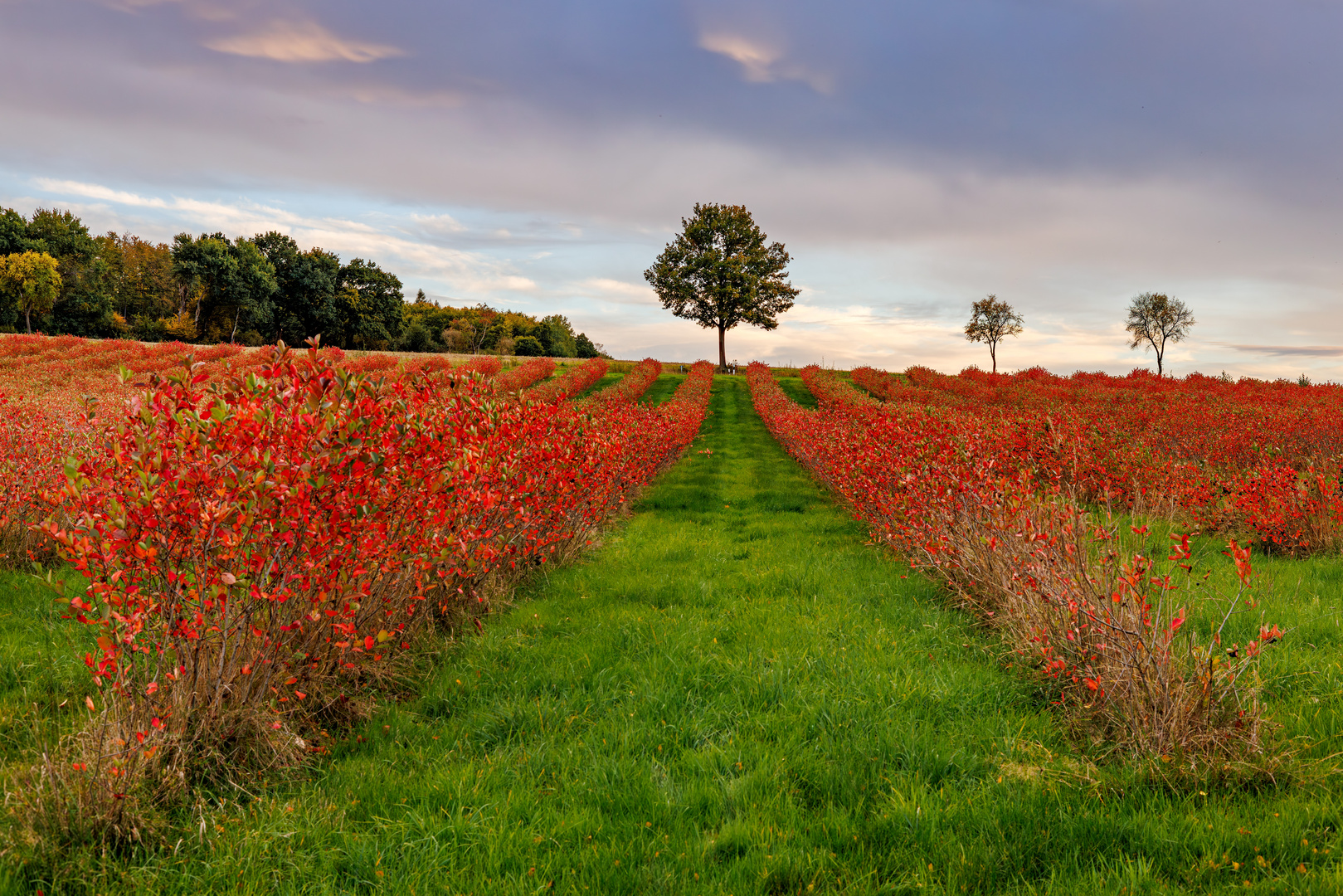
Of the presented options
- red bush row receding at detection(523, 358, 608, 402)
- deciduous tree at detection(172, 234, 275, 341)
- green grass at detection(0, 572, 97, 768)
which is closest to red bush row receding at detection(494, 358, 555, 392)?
red bush row receding at detection(523, 358, 608, 402)

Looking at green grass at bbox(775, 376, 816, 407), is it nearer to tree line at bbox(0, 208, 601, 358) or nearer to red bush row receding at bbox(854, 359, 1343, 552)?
red bush row receding at bbox(854, 359, 1343, 552)

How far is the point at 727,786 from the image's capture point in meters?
3.33

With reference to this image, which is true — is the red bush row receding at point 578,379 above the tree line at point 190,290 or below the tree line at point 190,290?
below

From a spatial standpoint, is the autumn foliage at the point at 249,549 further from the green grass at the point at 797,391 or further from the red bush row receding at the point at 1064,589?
the green grass at the point at 797,391

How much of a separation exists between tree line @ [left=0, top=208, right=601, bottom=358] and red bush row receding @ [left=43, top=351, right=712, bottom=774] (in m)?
46.6

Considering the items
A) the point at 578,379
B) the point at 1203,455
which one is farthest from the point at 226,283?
the point at 1203,455

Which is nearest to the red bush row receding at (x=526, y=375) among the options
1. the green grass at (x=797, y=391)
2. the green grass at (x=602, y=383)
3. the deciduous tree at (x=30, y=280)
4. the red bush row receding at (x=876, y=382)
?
the green grass at (x=602, y=383)

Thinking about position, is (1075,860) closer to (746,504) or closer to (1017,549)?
(1017,549)

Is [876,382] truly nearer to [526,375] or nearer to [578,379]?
[578,379]

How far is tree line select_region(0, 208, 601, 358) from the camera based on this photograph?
4741cm

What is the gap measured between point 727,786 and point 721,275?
142 feet

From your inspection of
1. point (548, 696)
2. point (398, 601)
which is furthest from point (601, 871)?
point (398, 601)

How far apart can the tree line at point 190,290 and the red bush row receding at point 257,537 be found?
46.6m

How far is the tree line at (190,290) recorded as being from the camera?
156 ft
